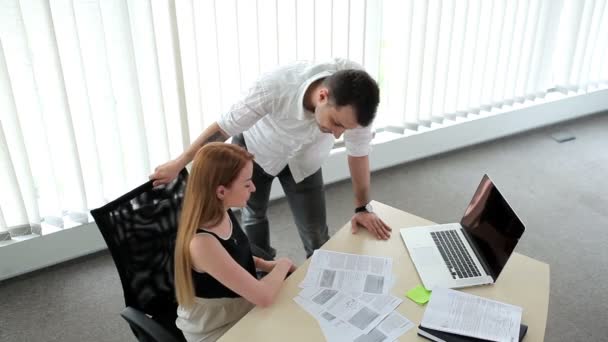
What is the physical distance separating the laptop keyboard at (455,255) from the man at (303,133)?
0.63ft

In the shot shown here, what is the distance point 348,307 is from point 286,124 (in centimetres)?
75

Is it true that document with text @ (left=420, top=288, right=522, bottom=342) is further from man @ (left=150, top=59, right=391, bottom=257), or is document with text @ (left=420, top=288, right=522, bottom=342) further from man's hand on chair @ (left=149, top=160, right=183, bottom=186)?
man's hand on chair @ (left=149, top=160, right=183, bottom=186)

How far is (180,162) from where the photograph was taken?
1725 millimetres

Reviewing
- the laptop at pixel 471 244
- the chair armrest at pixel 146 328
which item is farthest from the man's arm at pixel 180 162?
the laptop at pixel 471 244

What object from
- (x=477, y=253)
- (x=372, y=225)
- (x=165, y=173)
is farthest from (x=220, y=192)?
(x=477, y=253)

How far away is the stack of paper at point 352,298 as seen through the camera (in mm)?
1361

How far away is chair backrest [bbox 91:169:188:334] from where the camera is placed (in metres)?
1.53

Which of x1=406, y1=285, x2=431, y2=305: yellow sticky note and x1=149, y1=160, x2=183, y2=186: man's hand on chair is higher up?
x1=149, y1=160, x2=183, y2=186: man's hand on chair

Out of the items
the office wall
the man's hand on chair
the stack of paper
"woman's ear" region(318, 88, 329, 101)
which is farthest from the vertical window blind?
the stack of paper

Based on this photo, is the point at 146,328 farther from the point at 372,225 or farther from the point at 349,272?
the point at 372,225

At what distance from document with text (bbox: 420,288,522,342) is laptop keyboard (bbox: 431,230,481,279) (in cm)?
10

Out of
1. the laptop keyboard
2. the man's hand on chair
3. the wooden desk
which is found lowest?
the wooden desk

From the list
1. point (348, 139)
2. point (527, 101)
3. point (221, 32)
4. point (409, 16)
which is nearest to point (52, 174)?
point (221, 32)

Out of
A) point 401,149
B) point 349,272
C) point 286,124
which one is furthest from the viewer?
point 401,149
